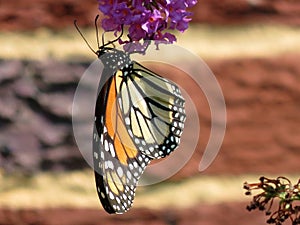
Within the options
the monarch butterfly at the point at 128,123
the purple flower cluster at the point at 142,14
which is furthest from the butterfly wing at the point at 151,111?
the purple flower cluster at the point at 142,14

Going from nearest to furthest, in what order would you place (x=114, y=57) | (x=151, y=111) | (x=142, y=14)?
(x=142, y=14), (x=114, y=57), (x=151, y=111)

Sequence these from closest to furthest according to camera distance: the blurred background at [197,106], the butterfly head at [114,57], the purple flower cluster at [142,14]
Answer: the purple flower cluster at [142,14]
the butterfly head at [114,57]
the blurred background at [197,106]

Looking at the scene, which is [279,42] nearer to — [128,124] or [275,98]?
[275,98]

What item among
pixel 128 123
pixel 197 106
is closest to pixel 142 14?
pixel 128 123

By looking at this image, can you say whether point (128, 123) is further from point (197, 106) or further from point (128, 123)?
point (197, 106)

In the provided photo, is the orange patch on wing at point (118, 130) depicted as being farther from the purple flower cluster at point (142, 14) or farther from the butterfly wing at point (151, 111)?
the purple flower cluster at point (142, 14)

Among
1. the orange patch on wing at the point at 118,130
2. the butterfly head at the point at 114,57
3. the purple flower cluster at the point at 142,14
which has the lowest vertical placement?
the purple flower cluster at the point at 142,14

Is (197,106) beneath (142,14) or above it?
above

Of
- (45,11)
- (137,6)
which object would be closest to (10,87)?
(45,11)

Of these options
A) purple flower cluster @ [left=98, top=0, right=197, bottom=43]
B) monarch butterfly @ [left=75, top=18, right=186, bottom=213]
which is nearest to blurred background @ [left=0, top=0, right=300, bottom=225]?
monarch butterfly @ [left=75, top=18, right=186, bottom=213]
